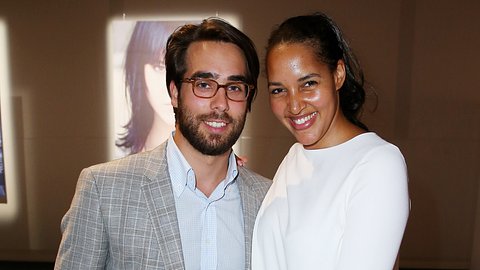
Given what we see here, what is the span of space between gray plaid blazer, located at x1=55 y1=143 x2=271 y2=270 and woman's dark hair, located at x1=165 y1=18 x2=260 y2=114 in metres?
0.44

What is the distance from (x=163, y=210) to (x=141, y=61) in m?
2.92

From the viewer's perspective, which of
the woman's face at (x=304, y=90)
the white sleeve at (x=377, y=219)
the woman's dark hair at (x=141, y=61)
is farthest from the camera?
the woman's dark hair at (x=141, y=61)

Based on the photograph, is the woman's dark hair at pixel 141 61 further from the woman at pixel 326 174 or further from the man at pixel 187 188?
the woman at pixel 326 174

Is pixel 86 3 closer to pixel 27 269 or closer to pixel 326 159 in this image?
pixel 27 269

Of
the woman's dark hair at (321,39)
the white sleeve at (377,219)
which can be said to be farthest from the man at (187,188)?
the white sleeve at (377,219)

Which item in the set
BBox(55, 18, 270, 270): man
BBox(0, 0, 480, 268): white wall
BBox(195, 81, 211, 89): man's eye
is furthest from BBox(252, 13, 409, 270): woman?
BBox(0, 0, 480, 268): white wall

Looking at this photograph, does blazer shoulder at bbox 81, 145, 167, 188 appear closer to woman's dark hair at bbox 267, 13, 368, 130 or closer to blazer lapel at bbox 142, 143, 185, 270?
blazer lapel at bbox 142, 143, 185, 270

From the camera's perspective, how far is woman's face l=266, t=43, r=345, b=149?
1.21 m

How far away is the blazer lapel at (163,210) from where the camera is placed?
1302 millimetres

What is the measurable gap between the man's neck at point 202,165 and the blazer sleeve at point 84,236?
36 cm

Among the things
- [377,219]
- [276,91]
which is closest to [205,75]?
[276,91]

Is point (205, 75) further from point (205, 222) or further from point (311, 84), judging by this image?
point (205, 222)

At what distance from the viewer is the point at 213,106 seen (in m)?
1.43

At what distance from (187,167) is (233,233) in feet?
0.98
